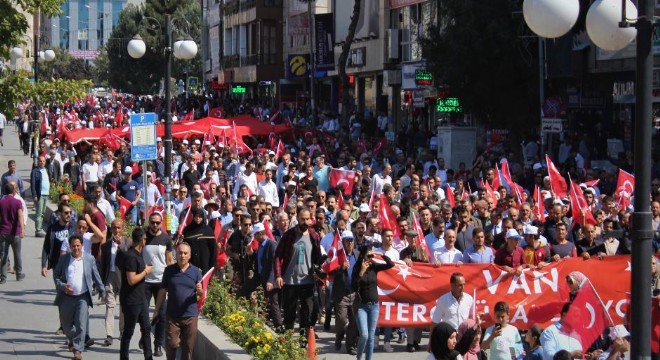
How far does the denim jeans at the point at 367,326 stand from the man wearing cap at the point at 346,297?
79cm

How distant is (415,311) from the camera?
14.5 m

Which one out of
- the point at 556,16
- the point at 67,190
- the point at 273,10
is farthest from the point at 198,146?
the point at 273,10

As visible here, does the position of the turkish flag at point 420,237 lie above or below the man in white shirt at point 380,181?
below

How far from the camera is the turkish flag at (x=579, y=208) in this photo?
16969mm

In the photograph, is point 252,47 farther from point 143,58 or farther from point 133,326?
point 133,326

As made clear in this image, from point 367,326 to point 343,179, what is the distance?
10.8 meters

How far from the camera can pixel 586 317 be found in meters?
10.6

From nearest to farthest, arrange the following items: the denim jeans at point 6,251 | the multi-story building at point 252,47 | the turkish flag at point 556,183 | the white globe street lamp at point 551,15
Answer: the white globe street lamp at point 551,15, the denim jeans at point 6,251, the turkish flag at point 556,183, the multi-story building at point 252,47

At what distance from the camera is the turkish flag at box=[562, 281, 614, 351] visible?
34.7 ft

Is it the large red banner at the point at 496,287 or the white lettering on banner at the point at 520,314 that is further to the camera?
the white lettering on banner at the point at 520,314

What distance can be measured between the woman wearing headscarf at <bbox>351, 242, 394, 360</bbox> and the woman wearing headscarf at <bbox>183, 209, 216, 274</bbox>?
262 centimetres

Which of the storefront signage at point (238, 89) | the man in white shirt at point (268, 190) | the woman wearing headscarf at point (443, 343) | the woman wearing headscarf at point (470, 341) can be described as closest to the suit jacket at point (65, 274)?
the woman wearing headscarf at point (470, 341)

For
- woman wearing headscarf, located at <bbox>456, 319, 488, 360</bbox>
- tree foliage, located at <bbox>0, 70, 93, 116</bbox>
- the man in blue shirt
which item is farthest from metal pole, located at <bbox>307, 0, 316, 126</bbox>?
woman wearing headscarf, located at <bbox>456, 319, 488, 360</bbox>

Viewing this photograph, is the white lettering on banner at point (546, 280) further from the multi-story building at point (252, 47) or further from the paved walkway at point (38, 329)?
the multi-story building at point (252, 47)
